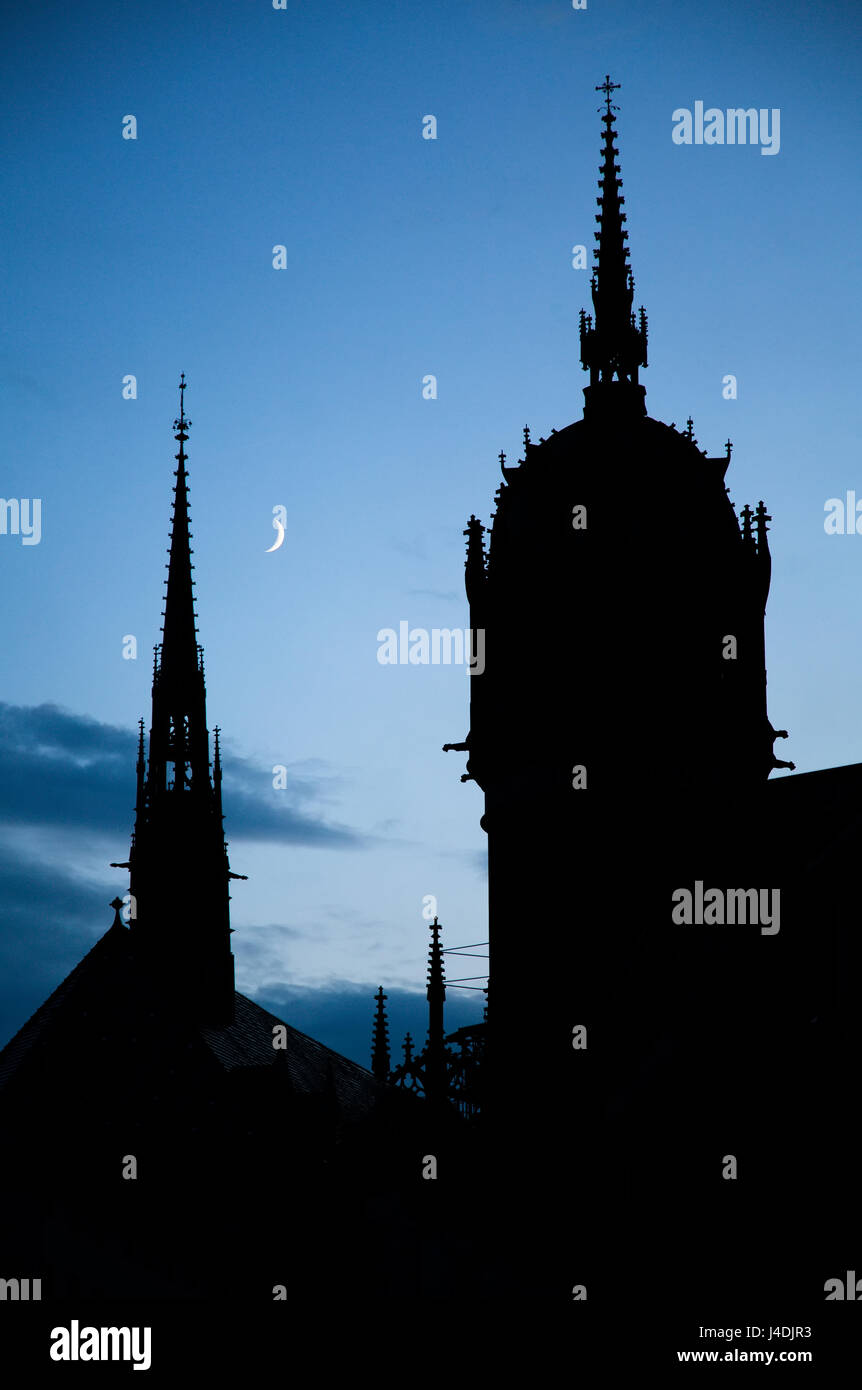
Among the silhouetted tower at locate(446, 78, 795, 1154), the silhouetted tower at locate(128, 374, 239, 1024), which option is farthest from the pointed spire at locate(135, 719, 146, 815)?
the silhouetted tower at locate(446, 78, 795, 1154)

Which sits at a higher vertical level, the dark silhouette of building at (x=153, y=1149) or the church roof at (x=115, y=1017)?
the church roof at (x=115, y=1017)

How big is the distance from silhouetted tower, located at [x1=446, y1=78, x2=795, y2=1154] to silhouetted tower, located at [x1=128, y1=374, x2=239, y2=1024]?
17.5 metres

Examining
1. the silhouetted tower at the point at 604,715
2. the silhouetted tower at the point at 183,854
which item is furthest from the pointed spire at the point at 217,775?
the silhouetted tower at the point at 604,715

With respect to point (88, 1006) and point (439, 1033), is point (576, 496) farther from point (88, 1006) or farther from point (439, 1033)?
point (88, 1006)

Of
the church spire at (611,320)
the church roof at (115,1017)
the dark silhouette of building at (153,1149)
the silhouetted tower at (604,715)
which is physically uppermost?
the church spire at (611,320)

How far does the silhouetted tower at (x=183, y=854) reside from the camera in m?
54.5

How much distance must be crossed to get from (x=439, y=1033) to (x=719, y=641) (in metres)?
10.1

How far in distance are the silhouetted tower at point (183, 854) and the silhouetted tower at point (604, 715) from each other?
17498mm

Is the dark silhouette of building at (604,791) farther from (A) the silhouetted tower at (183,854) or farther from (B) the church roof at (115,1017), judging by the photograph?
(A) the silhouetted tower at (183,854)

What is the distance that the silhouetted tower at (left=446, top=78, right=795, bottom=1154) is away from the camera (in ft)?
117

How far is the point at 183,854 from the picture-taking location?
57.1 meters

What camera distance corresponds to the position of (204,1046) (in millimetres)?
44000

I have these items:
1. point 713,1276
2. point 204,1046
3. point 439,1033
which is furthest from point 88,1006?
A: point 713,1276

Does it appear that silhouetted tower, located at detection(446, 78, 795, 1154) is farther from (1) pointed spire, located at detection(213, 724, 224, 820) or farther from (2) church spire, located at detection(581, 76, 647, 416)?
(1) pointed spire, located at detection(213, 724, 224, 820)
